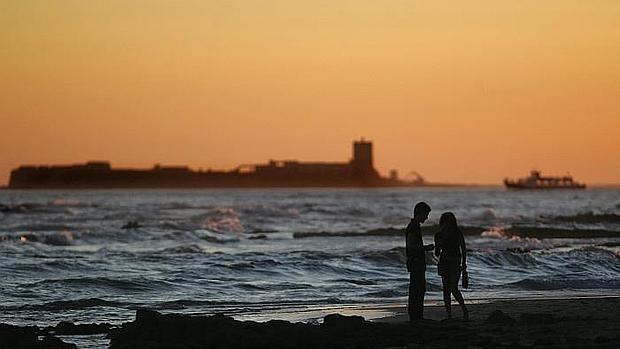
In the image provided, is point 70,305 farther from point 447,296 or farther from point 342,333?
point 342,333

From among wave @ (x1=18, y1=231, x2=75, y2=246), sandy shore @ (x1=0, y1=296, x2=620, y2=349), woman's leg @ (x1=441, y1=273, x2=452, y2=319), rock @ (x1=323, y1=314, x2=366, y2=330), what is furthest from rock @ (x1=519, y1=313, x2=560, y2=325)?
wave @ (x1=18, y1=231, x2=75, y2=246)

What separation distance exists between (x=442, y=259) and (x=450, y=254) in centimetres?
13

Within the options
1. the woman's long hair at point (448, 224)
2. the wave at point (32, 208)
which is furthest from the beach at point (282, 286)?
the wave at point (32, 208)

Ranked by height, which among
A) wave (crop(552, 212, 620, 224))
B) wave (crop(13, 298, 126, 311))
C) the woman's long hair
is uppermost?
the woman's long hair

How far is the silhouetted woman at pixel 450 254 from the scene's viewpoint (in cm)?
1709

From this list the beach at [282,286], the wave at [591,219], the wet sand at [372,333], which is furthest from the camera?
the wave at [591,219]

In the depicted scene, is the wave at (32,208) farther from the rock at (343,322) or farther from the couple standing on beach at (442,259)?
the rock at (343,322)

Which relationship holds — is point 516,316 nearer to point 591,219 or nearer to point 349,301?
point 349,301

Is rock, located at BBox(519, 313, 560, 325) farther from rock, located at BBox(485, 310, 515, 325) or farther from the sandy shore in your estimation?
rock, located at BBox(485, 310, 515, 325)

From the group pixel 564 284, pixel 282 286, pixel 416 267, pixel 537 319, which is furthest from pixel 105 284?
pixel 537 319

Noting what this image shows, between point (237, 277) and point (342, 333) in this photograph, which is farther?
point (237, 277)

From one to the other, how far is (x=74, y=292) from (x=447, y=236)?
30.5 ft

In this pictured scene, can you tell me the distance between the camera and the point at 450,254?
17219 mm

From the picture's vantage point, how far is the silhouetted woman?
1709 centimetres
